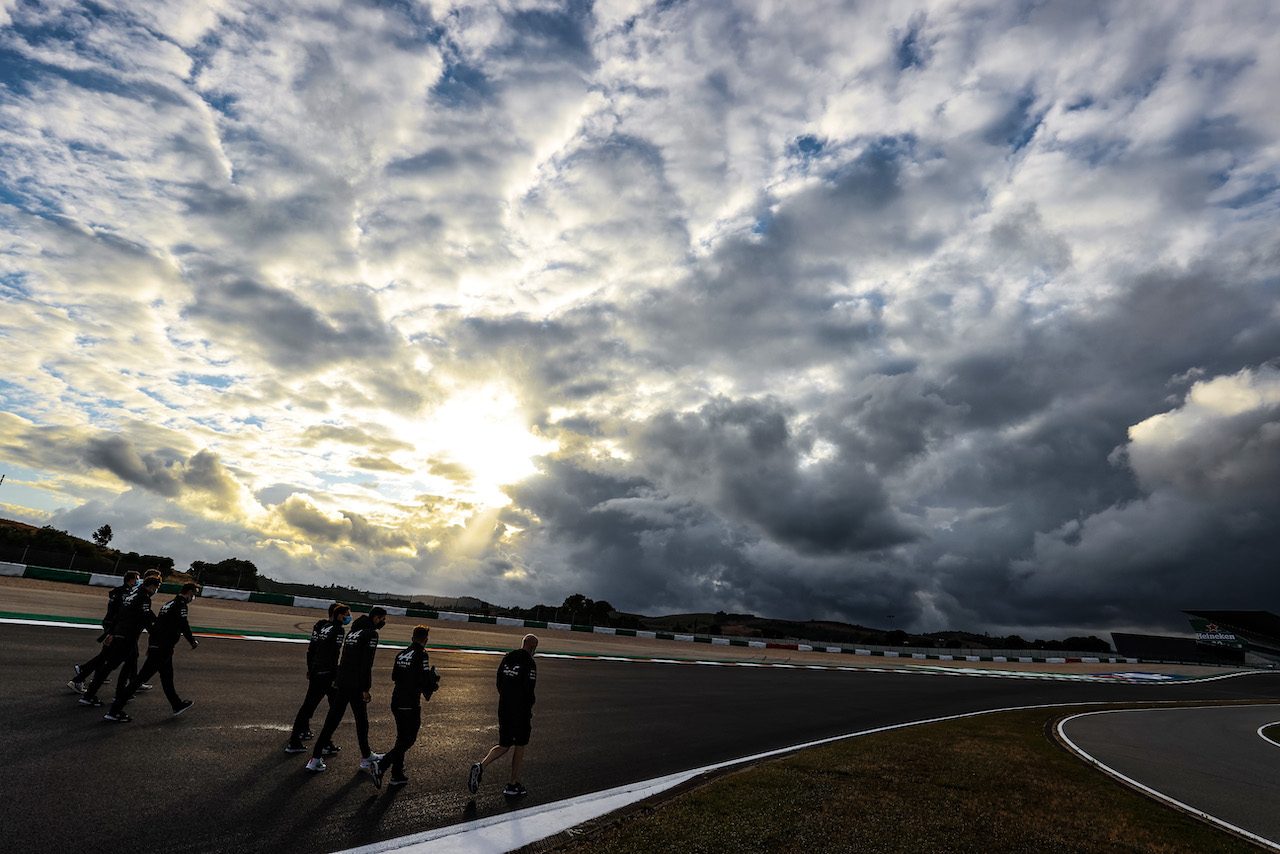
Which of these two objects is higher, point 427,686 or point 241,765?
point 427,686

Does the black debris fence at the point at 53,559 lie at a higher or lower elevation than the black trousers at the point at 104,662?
higher

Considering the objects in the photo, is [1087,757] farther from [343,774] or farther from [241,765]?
[241,765]

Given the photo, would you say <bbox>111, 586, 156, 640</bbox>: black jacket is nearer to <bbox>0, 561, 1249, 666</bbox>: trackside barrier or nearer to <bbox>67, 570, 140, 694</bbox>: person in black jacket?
<bbox>67, 570, 140, 694</bbox>: person in black jacket

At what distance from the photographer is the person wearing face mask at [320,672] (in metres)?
8.71

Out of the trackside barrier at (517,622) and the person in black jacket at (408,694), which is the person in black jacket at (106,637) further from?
the trackside barrier at (517,622)

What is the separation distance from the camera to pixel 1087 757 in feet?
47.1

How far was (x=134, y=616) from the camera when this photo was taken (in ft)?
32.9

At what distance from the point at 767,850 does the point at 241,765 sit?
655 centimetres

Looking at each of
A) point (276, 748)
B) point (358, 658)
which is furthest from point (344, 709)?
point (276, 748)

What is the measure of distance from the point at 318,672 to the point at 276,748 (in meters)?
1.17

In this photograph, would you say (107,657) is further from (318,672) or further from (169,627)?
(318,672)

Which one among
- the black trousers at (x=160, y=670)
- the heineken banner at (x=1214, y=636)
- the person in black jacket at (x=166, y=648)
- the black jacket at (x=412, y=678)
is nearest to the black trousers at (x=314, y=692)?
the black jacket at (x=412, y=678)

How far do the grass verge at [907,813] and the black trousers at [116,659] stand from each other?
27.1 ft

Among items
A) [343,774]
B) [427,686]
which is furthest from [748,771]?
[343,774]
